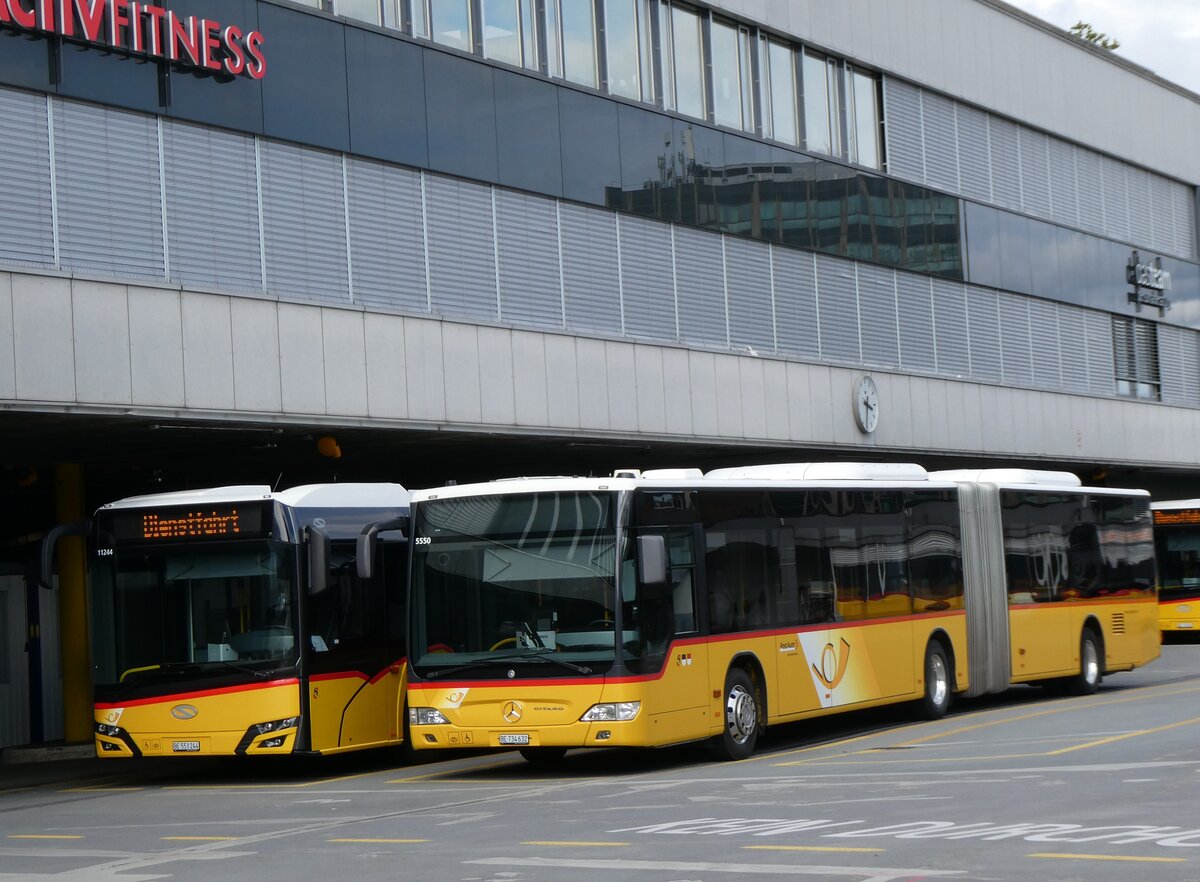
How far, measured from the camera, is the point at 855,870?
9414 millimetres

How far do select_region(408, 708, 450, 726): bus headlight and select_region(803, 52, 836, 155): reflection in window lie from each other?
60.8 feet

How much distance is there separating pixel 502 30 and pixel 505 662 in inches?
496

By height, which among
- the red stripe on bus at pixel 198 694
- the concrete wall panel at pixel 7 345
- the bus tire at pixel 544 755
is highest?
the concrete wall panel at pixel 7 345

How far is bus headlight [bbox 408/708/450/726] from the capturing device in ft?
54.4

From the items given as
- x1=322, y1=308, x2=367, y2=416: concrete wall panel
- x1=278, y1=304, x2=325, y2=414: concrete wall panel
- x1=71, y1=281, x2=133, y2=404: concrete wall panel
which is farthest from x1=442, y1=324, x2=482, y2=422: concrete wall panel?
x1=71, y1=281, x2=133, y2=404: concrete wall panel

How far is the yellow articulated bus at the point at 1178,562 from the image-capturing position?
37.5m

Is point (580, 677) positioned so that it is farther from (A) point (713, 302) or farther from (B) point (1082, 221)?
(B) point (1082, 221)

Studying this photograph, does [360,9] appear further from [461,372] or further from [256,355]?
[256,355]

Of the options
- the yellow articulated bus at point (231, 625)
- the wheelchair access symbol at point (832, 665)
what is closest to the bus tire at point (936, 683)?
the wheelchair access symbol at point (832, 665)

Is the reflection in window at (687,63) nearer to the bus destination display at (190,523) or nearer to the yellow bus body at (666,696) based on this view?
the yellow bus body at (666,696)

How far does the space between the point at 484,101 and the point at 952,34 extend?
1540 centimetres

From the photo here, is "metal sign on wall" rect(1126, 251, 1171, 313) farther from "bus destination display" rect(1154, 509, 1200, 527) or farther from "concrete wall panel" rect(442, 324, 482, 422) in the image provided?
"concrete wall panel" rect(442, 324, 482, 422)

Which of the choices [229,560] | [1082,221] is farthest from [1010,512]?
[1082,221]

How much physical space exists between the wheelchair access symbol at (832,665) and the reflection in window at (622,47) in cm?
1158
